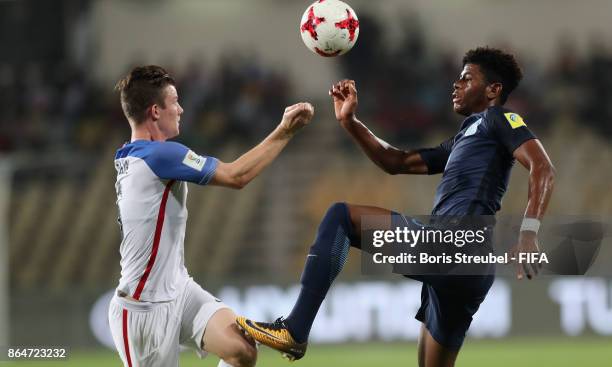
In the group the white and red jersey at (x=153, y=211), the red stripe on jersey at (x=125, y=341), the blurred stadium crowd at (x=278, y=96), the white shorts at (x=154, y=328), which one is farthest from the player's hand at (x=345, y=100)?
the blurred stadium crowd at (x=278, y=96)

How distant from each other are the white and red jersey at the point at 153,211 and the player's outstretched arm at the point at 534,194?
1600 millimetres

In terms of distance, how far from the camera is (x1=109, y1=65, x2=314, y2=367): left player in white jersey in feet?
18.4

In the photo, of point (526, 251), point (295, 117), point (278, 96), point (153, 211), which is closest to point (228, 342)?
point (153, 211)


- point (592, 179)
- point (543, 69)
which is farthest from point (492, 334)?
point (543, 69)

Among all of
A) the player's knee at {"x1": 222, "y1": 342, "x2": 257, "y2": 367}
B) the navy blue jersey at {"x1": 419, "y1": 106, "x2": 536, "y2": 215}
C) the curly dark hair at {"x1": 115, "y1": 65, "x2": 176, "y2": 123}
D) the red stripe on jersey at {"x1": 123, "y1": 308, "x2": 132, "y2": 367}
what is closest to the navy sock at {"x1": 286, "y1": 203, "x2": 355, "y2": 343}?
the player's knee at {"x1": 222, "y1": 342, "x2": 257, "y2": 367}

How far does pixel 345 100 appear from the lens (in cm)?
650

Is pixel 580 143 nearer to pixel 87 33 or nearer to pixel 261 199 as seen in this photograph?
pixel 261 199

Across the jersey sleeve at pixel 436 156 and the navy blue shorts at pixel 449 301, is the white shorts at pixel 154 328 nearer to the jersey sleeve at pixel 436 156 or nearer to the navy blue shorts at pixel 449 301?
the navy blue shorts at pixel 449 301

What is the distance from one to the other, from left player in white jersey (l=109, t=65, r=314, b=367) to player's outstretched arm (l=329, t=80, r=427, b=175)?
2.40 feet

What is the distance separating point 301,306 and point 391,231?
0.61 meters

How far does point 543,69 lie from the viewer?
15828mm

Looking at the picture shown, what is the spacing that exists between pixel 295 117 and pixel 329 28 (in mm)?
704

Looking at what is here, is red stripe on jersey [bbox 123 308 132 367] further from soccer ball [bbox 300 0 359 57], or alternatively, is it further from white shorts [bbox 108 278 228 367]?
soccer ball [bbox 300 0 359 57]

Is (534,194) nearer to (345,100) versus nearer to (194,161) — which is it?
(345,100)
